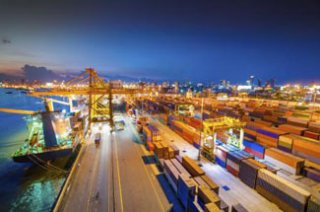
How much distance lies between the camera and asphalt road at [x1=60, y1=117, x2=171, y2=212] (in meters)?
13.0

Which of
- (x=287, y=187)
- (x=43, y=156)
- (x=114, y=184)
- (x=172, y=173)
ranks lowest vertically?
(x=43, y=156)

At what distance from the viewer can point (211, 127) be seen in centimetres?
2209

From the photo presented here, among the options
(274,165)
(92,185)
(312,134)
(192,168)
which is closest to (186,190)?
(192,168)

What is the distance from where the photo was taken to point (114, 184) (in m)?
15.7

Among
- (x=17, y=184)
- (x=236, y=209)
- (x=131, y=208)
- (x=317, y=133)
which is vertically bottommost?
(x=17, y=184)

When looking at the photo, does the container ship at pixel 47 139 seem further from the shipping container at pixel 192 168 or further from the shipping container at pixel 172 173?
the shipping container at pixel 192 168

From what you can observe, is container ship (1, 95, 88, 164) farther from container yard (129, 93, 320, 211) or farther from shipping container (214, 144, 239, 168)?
shipping container (214, 144, 239, 168)

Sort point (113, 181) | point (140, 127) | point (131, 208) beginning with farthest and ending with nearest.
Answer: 1. point (140, 127)
2. point (113, 181)
3. point (131, 208)

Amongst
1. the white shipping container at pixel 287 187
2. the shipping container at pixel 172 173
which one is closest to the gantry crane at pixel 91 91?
the shipping container at pixel 172 173

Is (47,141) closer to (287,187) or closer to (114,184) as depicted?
(114,184)

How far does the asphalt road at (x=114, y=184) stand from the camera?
13.0m

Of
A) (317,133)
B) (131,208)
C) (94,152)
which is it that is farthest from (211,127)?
→ (94,152)

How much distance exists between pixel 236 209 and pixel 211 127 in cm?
1248

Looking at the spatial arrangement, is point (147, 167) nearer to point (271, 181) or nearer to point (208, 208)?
point (208, 208)
